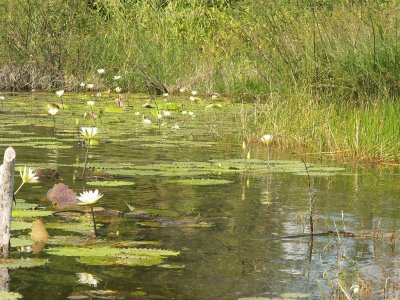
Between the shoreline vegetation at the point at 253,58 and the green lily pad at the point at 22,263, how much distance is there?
4.92 meters

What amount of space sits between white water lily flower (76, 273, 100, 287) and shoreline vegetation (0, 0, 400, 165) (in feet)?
16.3

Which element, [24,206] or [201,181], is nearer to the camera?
[24,206]

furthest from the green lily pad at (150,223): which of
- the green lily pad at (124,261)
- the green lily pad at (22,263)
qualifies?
the green lily pad at (22,263)

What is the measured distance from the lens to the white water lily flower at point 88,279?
4.19 meters

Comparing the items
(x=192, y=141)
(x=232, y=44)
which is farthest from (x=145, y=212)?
(x=232, y=44)

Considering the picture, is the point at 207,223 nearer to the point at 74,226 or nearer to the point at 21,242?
the point at 74,226

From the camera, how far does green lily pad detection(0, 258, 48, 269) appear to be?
4352mm

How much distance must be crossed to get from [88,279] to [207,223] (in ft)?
5.03

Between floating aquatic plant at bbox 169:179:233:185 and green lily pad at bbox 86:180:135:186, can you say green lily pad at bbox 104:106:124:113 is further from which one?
green lily pad at bbox 86:180:135:186

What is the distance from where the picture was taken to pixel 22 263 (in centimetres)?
441

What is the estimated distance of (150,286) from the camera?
4.16 meters

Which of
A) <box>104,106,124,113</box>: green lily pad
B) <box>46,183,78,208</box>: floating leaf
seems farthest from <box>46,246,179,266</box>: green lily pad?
<box>104,106,124,113</box>: green lily pad

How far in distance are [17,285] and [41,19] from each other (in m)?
15.3

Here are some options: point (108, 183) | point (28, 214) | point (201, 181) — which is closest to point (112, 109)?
point (201, 181)
